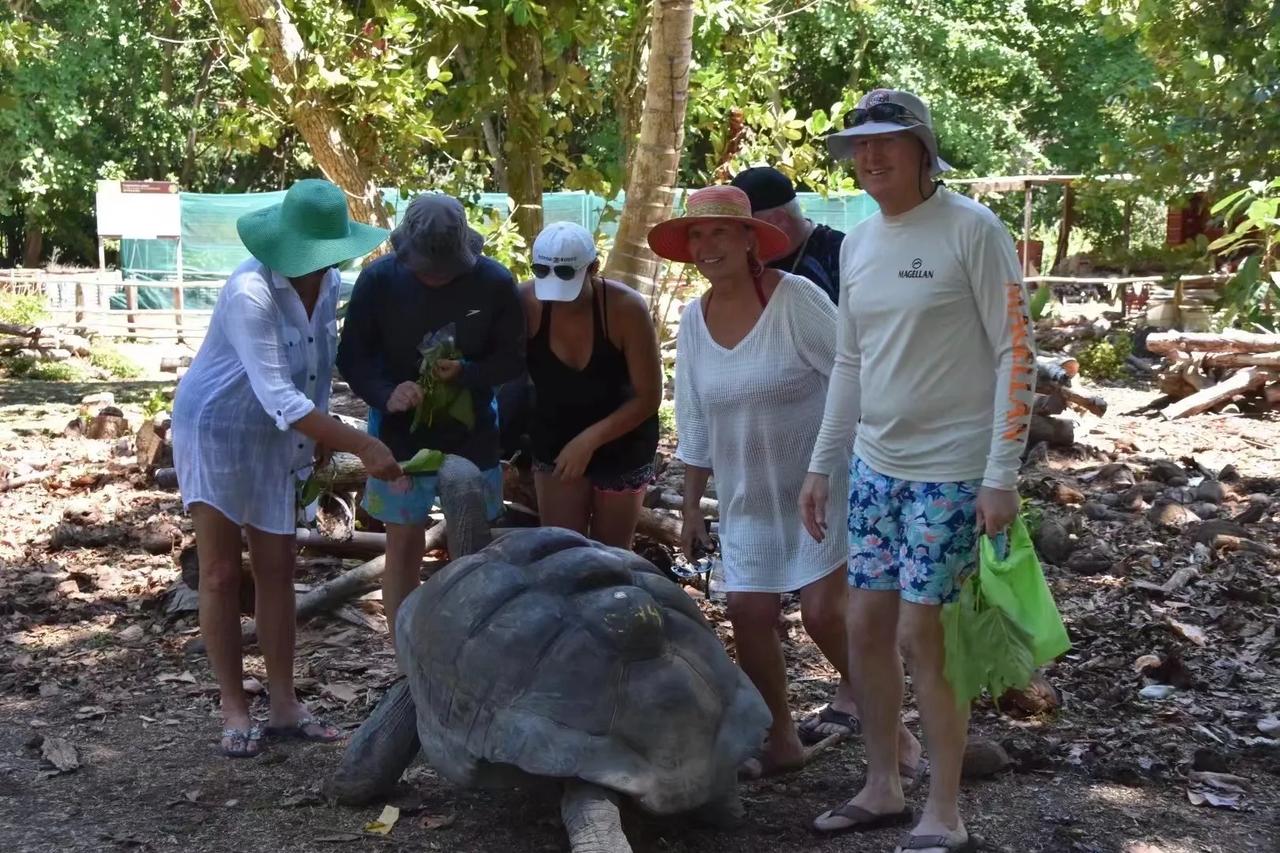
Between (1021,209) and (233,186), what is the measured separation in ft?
59.7

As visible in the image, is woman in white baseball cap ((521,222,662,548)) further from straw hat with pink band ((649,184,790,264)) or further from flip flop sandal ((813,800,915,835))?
flip flop sandal ((813,800,915,835))

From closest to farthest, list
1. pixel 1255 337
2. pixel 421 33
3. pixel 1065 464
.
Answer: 1. pixel 1065 464
2. pixel 421 33
3. pixel 1255 337

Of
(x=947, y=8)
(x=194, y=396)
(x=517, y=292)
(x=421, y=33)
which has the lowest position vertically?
(x=194, y=396)

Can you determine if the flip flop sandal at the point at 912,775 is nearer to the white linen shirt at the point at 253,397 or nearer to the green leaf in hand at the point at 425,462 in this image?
the green leaf in hand at the point at 425,462

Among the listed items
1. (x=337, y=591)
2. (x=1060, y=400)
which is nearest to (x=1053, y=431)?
(x=1060, y=400)

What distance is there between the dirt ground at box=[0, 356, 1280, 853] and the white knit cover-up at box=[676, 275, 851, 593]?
679mm

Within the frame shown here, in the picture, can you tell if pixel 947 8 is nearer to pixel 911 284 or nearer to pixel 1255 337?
pixel 1255 337

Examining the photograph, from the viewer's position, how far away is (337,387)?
39.2 feet

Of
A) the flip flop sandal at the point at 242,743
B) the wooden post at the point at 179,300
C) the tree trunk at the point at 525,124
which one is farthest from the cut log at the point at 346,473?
the wooden post at the point at 179,300

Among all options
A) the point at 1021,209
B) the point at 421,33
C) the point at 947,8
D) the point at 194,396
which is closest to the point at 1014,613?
the point at 194,396

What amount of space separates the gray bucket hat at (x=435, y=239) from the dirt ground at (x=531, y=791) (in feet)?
5.05

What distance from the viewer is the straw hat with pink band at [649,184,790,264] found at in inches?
151

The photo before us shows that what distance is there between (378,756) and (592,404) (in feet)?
4.15

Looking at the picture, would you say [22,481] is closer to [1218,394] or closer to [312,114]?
[312,114]
